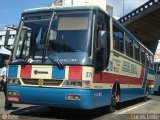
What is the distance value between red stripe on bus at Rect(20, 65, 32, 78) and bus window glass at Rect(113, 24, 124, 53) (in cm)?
314

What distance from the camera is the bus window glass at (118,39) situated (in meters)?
11.9

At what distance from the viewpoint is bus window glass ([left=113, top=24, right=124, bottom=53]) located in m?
11.9

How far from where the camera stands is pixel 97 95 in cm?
998

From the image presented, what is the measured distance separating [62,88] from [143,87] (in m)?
10.2

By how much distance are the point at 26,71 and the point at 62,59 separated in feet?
3.52

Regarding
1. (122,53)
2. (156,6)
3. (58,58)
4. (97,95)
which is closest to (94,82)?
(97,95)

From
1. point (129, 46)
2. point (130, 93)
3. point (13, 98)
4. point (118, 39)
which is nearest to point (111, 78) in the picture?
point (118, 39)

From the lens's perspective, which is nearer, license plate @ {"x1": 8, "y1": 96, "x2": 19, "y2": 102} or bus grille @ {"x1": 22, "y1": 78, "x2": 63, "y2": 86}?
bus grille @ {"x1": 22, "y1": 78, "x2": 63, "y2": 86}

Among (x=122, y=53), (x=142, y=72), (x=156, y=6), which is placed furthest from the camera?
(x=156, y=6)

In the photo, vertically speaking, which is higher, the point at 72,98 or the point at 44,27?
the point at 44,27

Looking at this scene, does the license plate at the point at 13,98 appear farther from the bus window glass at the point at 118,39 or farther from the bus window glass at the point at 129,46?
the bus window glass at the point at 129,46

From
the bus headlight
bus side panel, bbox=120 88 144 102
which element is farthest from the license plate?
bus side panel, bbox=120 88 144 102

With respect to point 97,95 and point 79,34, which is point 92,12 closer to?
point 79,34

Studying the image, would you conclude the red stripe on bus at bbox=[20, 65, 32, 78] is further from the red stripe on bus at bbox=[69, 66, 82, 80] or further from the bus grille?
the red stripe on bus at bbox=[69, 66, 82, 80]
